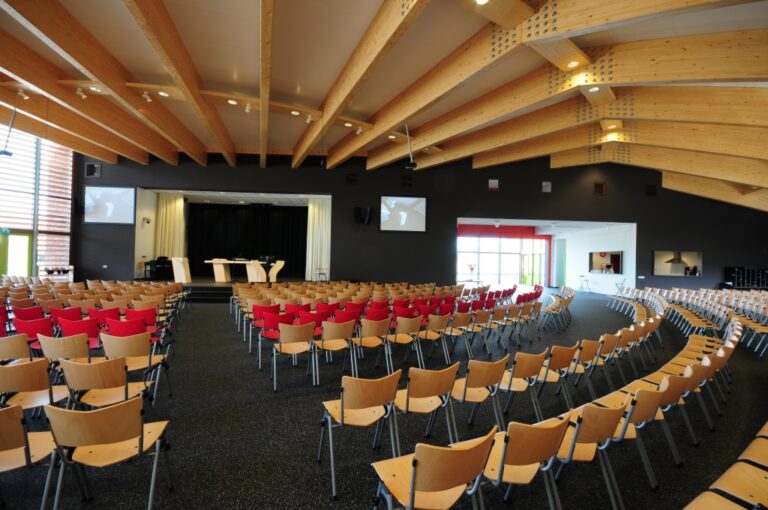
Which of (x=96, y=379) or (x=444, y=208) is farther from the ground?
(x=444, y=208)

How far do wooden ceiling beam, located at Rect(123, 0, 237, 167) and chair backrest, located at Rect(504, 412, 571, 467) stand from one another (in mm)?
5770

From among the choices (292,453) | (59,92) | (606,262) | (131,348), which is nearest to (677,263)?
(606,262)

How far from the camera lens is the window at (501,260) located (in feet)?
67.3

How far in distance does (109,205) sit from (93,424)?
13634 millimetres

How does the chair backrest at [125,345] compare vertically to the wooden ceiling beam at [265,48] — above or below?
below

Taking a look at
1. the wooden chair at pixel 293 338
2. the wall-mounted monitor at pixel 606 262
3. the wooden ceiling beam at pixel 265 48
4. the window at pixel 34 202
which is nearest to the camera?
the wooden ceiling beam at pixel 265 48

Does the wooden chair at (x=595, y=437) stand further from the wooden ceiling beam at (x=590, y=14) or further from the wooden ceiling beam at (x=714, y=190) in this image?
Result: the wooden ceiling beam at (x=714, y=190)

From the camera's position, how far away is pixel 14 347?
3379 mm

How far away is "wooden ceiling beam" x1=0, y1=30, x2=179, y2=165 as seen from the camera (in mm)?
5957

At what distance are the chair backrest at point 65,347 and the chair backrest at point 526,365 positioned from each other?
13.5ft

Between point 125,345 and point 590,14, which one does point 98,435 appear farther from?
point 590,14

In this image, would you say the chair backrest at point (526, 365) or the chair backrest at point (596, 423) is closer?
the chair backrest at point (596, 423)

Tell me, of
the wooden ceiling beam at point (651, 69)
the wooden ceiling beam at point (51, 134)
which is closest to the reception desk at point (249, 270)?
the wooden ceiling beam at point (51, 134)

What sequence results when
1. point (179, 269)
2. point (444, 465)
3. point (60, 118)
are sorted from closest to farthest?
point (444, 465) → point (60, 118) → point (179, 269)
